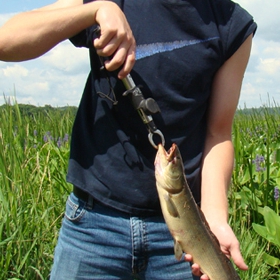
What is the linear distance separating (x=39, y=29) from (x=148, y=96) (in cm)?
44

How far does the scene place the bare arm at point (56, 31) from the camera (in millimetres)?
1329

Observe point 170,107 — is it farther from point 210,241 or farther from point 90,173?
point 210,241

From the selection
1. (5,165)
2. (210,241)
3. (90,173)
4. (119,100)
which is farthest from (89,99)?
(5,165)

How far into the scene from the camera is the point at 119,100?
158 centimetres

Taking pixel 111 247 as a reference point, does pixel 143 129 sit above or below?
above

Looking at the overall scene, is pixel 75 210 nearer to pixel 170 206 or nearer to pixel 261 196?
pixel 170 206

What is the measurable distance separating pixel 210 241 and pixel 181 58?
0.66m

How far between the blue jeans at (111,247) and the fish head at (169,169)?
0.18 metres

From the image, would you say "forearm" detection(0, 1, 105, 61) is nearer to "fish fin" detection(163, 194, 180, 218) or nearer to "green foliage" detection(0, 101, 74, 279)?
"fish fin" detection(163, 194, 180, 218)

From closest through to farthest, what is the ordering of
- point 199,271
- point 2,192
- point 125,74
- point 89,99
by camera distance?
1. point 125,74
2. point 199,271
3. point 89,99
4. point 2,192

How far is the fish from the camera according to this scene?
143 cm

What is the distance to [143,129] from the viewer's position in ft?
5.14

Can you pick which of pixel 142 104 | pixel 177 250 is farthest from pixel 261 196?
pixel 142 104

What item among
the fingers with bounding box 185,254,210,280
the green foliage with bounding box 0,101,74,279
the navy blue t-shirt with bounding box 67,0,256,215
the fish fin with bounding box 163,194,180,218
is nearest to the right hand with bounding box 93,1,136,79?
the navy blue t-shirt with bounding box 67,0,256,215
